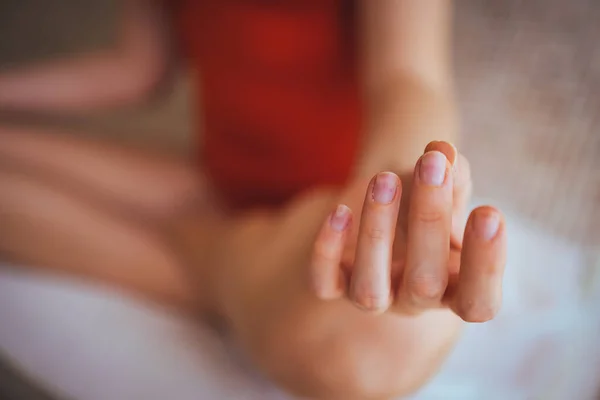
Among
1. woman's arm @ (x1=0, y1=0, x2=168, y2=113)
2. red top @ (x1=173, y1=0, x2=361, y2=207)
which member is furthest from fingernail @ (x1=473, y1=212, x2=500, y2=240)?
woman's arm @ (x1=0, y1=0, x2=168, y2=113)

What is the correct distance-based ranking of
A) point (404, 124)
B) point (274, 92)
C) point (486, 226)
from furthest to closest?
point (274, 92), point (404, 124), point (486, 226)

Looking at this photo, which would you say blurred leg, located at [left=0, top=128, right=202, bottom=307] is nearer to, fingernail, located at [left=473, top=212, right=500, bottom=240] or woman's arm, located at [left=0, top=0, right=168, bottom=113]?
woman's arm, located at [left=0, top=0, right=168, bottom=113]

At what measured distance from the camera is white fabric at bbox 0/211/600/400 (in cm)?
31

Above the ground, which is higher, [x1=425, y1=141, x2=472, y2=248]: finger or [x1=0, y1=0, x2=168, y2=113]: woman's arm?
[x1=0, y1=0, x2=168, y2=113]: woman's arm

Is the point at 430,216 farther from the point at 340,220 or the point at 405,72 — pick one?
the point at 405,72

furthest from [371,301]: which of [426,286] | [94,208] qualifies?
[94,208]

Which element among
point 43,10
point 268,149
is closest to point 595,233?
point 268,149

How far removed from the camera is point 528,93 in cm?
35

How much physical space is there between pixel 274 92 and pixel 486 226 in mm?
254

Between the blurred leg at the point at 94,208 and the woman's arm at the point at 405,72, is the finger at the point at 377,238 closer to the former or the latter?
the woman's arm at the point at 405,72

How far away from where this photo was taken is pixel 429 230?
0.19m

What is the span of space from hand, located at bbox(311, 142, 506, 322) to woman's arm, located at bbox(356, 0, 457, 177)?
0.07m

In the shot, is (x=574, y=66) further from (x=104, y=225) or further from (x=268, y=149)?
(x=104, y=225)

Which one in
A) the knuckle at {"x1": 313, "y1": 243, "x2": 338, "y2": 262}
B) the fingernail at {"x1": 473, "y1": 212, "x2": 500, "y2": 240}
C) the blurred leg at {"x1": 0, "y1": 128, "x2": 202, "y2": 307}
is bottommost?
the knuckle at {"x1": 313, "y1": 243, "x2": 338, "y2": 262}
